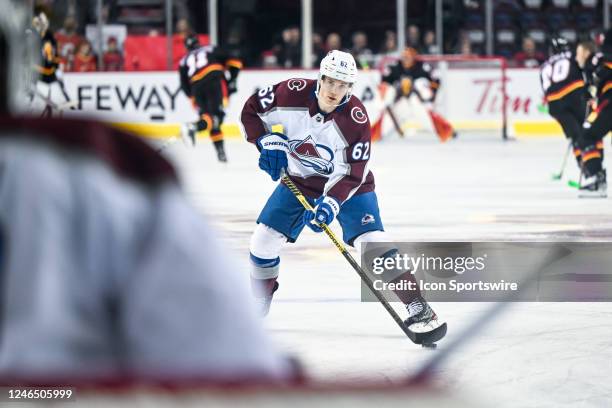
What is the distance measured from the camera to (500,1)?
20.7 metres

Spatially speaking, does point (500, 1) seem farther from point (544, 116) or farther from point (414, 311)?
point (414, 311)

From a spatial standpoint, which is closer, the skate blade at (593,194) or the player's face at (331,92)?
the player's face at (331,92)

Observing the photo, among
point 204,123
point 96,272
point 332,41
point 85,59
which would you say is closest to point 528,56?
point 332,41

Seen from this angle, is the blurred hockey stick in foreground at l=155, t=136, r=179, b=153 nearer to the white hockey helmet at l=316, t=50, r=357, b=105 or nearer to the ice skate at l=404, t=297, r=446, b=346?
the white hockey helmet at l=316, t=50, r=357, b=105

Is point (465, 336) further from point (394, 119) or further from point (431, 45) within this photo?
point (431, 45)

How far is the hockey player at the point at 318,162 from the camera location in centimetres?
577

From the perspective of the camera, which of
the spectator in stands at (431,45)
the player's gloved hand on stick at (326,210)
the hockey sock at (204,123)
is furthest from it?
the spectator in stands at (431,45)

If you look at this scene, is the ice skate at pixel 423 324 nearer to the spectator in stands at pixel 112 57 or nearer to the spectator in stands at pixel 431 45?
the spectator in stands at pixel 112 57

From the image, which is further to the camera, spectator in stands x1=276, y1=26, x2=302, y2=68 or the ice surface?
spectator in stands x1=276, y1=26, x2=302, y2=68

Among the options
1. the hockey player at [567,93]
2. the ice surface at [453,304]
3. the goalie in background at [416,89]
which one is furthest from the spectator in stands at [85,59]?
the hockey player at [567,93]

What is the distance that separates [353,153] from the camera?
5.79 meters

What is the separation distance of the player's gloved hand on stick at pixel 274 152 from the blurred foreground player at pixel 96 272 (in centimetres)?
493

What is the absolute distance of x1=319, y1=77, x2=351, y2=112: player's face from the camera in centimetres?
584

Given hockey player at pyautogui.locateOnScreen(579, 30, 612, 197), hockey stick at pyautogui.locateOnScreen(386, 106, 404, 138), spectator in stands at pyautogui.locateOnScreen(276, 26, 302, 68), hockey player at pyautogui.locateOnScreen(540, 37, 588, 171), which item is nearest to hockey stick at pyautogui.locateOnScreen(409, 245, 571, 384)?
hockey player at pyautogui.locateOnScreen(579, 30, 612, 197)
